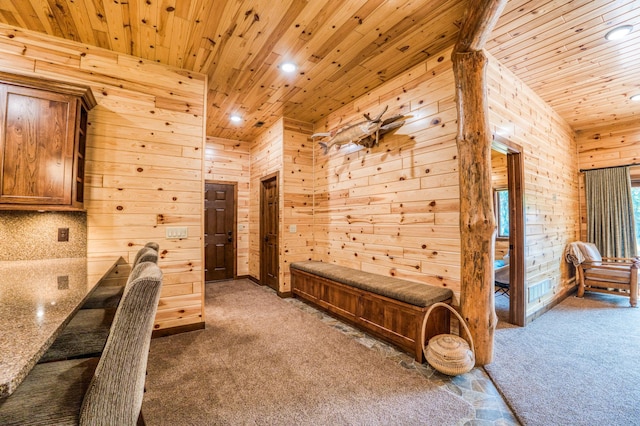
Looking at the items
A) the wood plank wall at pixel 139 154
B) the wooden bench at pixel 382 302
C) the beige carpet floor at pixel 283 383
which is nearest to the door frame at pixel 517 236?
the wooden bench at pixel 382 302

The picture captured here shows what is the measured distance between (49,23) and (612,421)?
5.15 meters

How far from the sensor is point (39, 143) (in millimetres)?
2178

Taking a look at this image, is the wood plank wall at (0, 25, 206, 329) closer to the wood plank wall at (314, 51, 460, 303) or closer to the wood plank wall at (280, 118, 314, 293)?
the wood plank wall at (280, 118, 314, 293)

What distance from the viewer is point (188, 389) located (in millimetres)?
2023

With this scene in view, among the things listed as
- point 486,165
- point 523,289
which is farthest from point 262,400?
point 523,289

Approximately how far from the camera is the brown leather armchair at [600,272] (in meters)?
4.10

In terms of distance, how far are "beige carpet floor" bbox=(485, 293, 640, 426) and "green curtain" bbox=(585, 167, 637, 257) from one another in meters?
1.70

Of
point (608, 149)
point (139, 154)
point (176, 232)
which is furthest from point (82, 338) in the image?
point (608, 149)

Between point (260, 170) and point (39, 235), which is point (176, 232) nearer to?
point (39, 235)

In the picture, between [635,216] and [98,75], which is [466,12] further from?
[635,216]

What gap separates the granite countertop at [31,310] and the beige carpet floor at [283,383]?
3.35 feet

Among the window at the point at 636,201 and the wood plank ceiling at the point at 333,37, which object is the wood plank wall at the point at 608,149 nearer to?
the window at the point at 636,201

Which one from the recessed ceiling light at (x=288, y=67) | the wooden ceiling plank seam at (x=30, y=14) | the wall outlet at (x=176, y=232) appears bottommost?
the wall outlet at (x=176, y=232)

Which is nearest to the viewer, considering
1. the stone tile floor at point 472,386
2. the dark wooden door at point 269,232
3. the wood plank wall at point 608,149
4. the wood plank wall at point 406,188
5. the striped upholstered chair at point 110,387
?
the striped upholstered chair at point 110,387
